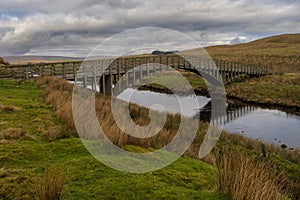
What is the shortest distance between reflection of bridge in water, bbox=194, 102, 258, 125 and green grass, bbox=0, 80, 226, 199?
19776 millimetres

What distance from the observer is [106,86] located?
28.8 metres

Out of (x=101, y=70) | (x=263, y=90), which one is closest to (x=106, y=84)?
(x=101, y=70)

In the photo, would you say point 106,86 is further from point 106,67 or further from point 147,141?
point 147,141

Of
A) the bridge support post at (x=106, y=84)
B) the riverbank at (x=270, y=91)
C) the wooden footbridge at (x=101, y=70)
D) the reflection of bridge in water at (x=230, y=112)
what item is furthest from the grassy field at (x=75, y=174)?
the riverbank at (x=270, y=91)

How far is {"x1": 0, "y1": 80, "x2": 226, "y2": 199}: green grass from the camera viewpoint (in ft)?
15.4

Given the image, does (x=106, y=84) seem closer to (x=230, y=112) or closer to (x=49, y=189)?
(x=230, y=112)

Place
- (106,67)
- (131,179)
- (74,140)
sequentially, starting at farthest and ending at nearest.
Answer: (106,67), (74,140), (131,179)

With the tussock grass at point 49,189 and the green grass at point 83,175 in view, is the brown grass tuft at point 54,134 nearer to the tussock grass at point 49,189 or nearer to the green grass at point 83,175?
the green grass at point 83,175

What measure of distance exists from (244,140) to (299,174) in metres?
5.38

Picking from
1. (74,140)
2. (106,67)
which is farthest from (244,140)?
(106,67)

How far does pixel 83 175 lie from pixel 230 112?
2725 centimetres

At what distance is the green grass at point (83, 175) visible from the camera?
470 cm

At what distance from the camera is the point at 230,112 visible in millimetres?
31125

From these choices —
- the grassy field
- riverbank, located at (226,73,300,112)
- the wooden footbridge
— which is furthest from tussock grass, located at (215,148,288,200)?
riverbank, located at (226,73,300,112)
